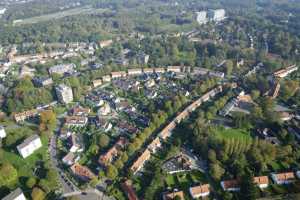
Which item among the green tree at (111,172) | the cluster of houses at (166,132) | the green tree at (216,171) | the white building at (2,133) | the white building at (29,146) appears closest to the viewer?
the green tree at (216,171)

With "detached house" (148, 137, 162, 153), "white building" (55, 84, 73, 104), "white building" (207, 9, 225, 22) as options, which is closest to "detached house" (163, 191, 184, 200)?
"detached house" (148, 137, 162, 153)

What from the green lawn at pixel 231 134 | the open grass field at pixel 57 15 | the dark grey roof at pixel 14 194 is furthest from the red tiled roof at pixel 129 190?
the open grass field at pixel 57 15

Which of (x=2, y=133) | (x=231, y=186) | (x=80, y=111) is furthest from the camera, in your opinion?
(x=80, y=111)

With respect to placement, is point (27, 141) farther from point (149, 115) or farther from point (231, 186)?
point (231, 186)

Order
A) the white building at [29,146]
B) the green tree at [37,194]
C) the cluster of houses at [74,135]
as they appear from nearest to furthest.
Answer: the green tree at [37,194] → the cluster of houses at [74,135] → the white building at [29,146]

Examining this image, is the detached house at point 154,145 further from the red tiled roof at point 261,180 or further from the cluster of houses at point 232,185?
the red tiled roof at point 261,180

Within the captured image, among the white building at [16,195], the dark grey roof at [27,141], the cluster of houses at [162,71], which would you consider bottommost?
the white building at [16,195]

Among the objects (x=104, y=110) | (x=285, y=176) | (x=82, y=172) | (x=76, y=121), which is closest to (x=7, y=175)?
(x=82, y=172)
